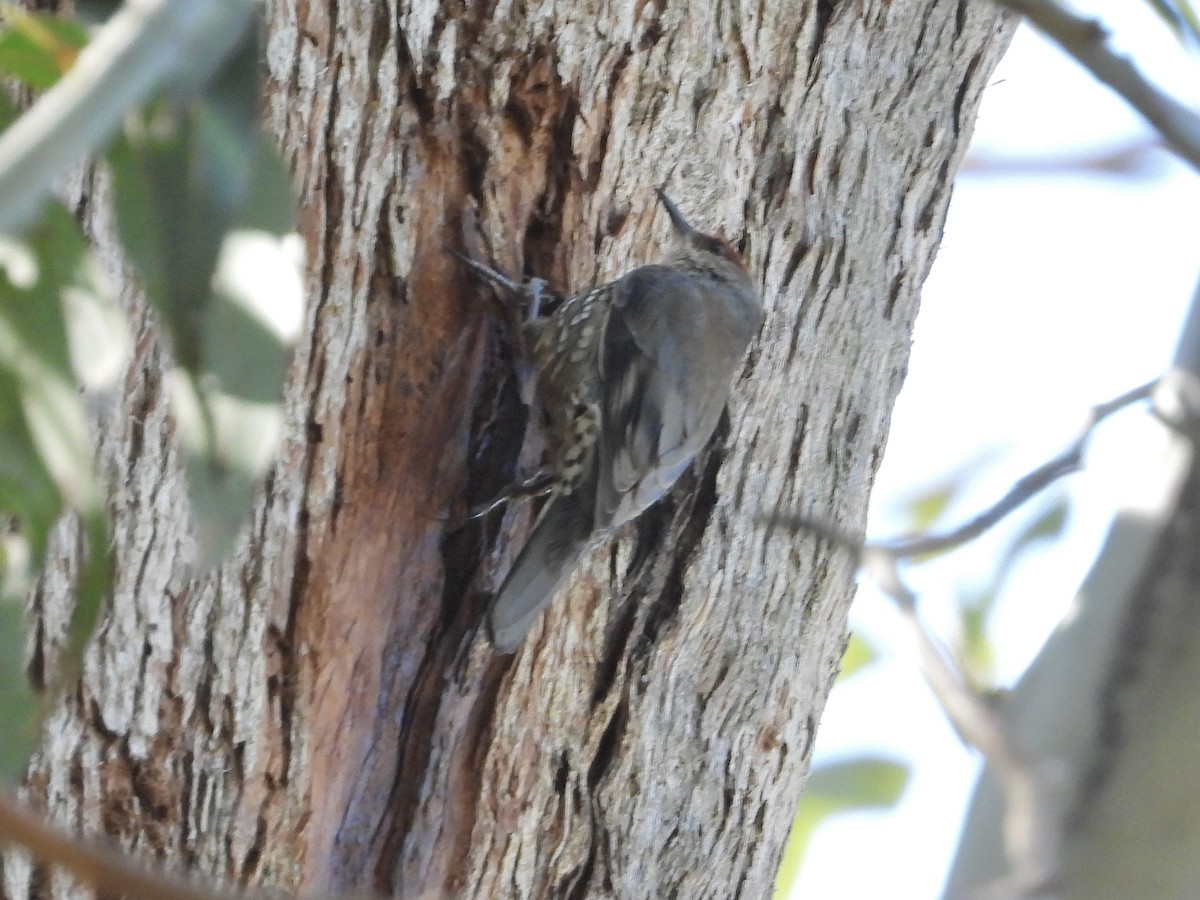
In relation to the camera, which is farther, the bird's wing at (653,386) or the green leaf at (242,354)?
the bird's wing at (653,386)

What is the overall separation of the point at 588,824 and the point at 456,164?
1.08m

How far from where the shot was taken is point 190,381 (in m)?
0.94

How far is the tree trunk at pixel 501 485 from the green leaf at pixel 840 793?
1.02m

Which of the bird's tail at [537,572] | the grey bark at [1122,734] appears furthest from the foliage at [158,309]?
the bird's tail at [537,572]

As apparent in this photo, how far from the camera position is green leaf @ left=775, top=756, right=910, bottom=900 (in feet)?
11.0

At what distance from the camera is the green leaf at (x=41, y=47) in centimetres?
114

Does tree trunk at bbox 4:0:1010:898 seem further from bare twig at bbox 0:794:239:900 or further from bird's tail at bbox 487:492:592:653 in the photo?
bare twig at bbox 0:794:239:900

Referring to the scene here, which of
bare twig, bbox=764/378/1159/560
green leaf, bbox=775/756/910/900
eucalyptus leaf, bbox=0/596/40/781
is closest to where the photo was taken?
bare twig, bbox=764/378/1159/560

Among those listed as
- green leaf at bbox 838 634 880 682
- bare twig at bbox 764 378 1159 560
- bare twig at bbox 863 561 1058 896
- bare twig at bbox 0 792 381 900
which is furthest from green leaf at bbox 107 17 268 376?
green leaf at bbox 838 634 880 682

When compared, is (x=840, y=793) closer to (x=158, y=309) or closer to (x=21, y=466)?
(x=21, y=466)

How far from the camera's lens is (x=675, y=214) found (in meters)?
2.24

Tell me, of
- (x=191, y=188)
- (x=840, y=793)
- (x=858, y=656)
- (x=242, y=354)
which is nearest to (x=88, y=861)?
(x=242, y=354)

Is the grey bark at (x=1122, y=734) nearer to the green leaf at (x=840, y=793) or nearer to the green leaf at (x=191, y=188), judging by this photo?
the green leaf at (x=191, y=188)

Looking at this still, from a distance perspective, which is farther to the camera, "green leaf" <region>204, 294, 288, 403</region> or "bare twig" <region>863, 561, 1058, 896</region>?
"green leaf" <region>204, 294, 288, 403</region>
